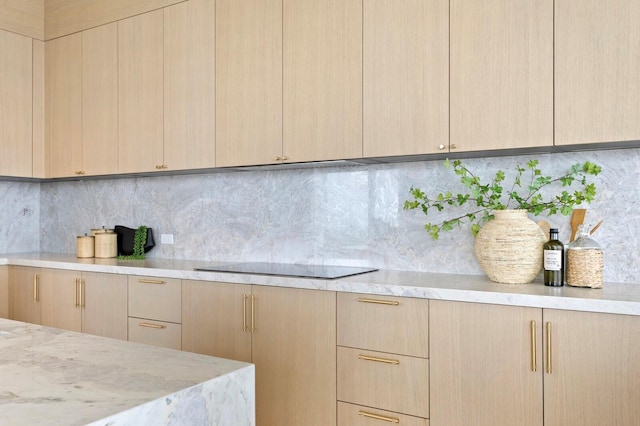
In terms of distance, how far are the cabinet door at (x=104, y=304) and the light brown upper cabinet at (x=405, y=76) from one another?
1.74 m

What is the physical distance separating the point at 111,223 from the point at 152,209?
1.50 ft

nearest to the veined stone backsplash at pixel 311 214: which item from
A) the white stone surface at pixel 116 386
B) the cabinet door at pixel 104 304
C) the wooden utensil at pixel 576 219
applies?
the wooden utensil at pixel 576 219

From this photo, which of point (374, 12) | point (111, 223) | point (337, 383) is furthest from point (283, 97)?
point (111, 223)

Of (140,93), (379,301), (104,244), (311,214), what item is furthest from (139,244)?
(379,301)

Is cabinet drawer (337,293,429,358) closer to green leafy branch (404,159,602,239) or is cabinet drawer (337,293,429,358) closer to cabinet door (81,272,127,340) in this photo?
green leafy branch (404,159,602,239)

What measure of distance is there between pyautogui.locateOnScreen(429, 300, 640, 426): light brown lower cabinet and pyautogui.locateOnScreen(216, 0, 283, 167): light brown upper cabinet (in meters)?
1.36

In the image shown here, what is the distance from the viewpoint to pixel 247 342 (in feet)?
8.68

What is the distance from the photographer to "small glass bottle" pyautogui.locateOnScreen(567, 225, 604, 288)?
6.89 ft

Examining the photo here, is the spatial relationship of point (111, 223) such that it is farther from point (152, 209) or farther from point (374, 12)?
point (374, 12)

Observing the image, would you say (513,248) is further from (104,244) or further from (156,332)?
(104,244)

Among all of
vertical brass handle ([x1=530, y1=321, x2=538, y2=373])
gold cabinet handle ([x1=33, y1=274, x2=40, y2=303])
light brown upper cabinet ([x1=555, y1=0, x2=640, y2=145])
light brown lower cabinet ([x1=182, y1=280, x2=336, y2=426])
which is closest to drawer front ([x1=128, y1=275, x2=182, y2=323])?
light brown lower cabinet ([x1=182, y1=280, x2=336, y2=426])

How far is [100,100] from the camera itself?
3674 mm

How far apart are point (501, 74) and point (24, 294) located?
332 centimetres

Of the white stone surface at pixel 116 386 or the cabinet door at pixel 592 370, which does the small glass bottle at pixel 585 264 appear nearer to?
the cabinet door at pixel 592 370
